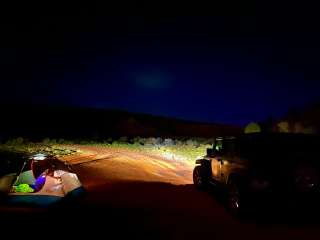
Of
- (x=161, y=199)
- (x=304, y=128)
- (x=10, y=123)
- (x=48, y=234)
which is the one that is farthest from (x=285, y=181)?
(x=10, y=123)

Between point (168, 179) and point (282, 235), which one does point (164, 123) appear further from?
point (282, 235)

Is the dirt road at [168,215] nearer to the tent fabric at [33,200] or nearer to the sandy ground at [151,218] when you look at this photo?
the sandy ground at [151,218]

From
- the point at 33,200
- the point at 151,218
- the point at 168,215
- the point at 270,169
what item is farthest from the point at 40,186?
the point at 270,169

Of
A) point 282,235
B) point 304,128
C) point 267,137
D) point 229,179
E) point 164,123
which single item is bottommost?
point 282,235

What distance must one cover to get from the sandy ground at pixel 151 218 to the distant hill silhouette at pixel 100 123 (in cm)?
5337

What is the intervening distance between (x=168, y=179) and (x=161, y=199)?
6.08 meters

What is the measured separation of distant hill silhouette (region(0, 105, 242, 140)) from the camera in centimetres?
6925

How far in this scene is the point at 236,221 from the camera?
9.45 metres

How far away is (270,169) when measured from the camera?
9.05m

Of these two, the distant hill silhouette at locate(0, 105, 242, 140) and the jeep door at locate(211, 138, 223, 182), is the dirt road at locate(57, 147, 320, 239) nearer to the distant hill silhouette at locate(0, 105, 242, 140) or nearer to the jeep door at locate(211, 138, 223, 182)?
the jeep door at locate(211, 138, 223, 182)

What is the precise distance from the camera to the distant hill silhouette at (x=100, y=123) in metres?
69.2

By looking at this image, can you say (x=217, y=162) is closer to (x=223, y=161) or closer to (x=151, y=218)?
(x=223, y=161)

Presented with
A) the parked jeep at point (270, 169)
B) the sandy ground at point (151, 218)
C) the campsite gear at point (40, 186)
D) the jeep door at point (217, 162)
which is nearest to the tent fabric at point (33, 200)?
the campsite gear at point (40, 186)

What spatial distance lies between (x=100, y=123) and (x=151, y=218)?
2711 inches
